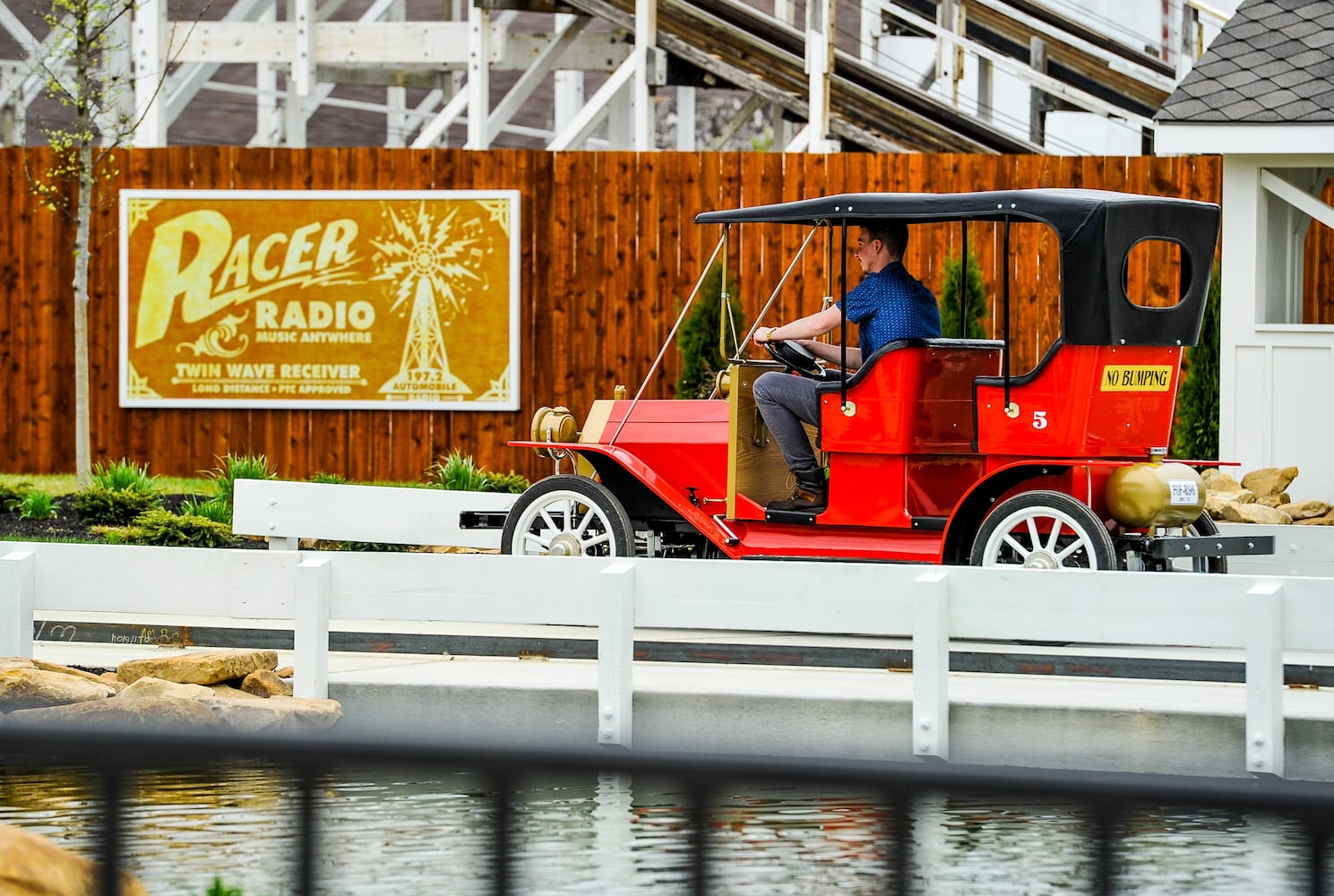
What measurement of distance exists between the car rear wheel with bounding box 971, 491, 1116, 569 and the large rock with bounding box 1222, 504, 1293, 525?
10.3ft

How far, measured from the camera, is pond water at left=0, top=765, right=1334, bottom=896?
7.63 feet

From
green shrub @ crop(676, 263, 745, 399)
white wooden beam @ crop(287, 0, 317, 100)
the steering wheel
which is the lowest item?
the steering wheel

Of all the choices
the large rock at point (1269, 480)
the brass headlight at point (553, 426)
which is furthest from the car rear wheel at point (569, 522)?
the large rock at point (1269, 480)

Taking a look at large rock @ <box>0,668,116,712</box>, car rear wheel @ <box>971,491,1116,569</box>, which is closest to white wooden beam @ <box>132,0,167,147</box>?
large rock @ <box>0,668,116,712</box>

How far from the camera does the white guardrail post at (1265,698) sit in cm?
650

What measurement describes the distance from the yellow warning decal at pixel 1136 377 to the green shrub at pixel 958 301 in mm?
5758

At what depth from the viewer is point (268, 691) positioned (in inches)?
296

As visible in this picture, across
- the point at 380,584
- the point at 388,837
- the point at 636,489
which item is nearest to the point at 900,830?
the point at 388,837

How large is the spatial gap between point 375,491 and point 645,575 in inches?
161

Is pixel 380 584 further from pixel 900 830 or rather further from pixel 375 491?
pixel 900 830

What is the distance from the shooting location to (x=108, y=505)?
12570 mm

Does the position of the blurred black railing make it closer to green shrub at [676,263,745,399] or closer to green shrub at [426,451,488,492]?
green shrub at [426,451,488,492]

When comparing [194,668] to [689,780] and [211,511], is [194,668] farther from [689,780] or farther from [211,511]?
[689,780]

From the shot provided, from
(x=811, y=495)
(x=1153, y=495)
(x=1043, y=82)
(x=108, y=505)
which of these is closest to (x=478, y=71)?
(x=1043, y=82)
